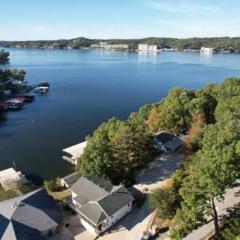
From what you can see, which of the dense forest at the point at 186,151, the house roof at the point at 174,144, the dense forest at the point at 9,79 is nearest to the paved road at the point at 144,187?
the house roof at the point at 174,144

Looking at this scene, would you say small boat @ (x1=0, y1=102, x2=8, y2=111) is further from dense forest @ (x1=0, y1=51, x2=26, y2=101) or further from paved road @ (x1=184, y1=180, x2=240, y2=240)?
paved road @ (x1=184, y1=180, x2=240, y2=240)

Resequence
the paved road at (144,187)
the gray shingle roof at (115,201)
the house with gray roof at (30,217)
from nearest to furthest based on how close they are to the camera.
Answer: the house with gray roof at (30,217)
the paved road at (144,187)
the gray shingle roof at (115,201)

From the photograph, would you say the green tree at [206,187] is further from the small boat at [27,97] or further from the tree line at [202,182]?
the small boat at [27,97]

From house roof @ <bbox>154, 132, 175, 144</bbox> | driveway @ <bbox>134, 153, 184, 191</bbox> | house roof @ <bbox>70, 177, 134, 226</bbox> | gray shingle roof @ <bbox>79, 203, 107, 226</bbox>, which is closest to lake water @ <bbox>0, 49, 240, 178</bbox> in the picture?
house roof @ <bbox>70, 177, 134, 226</bbox>

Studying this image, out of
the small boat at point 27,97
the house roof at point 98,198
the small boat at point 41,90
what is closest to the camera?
the house roof at point 98,198

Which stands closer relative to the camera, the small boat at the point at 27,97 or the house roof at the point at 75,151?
the house roof at the point at 75,151

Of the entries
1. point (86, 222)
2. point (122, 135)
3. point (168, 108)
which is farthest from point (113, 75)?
point (86, 222)

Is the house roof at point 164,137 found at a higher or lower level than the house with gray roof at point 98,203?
higher

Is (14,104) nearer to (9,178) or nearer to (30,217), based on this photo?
(9,178)
